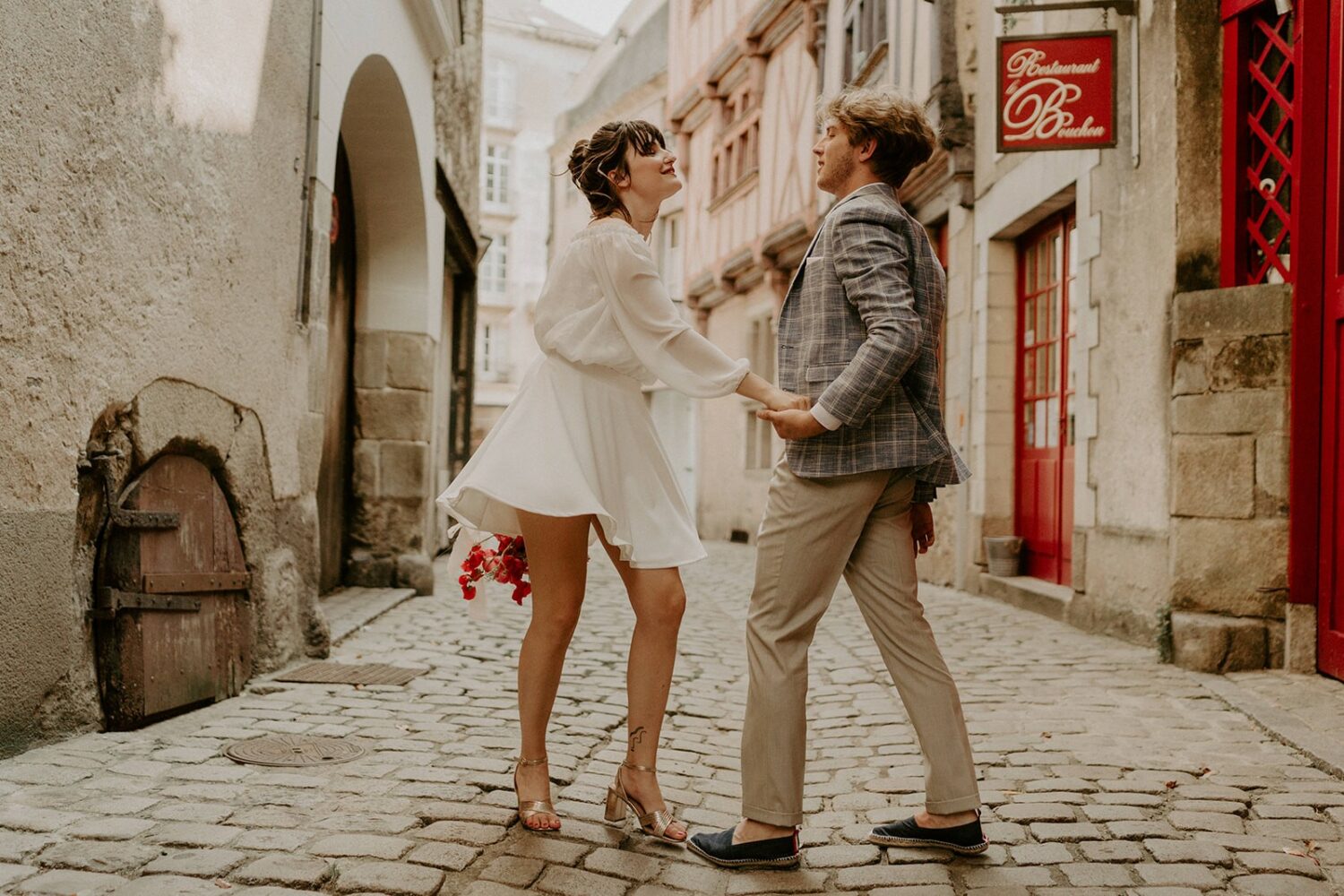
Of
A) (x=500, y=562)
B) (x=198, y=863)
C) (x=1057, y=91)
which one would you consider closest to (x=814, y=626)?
(x=500, y=562)

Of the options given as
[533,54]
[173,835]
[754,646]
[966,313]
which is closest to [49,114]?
[173,835]

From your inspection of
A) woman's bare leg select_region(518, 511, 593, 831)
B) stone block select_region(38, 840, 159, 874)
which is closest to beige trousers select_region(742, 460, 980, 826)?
woman's bare leg select_region(518, 511, 593, 831)

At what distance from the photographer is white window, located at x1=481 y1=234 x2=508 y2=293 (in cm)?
3762

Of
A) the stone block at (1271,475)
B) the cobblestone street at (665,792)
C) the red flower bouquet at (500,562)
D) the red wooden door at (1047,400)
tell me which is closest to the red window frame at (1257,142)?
the stone block at (1271,475)

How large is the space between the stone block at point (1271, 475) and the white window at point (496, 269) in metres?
33.6

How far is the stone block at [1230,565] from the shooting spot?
513cm

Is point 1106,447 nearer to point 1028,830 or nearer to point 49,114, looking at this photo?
point 1028,830

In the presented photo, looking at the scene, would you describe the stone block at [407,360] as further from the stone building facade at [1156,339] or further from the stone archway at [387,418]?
the stone building facade at [1156,339]

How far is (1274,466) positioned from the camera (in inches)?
201

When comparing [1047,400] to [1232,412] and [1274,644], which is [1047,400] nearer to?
[1232,412]

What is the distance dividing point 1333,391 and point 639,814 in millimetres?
3372

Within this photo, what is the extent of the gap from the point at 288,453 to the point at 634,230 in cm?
275

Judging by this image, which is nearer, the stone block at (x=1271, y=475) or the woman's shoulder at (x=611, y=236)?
the woman's shoulder at (x=611, y=236)

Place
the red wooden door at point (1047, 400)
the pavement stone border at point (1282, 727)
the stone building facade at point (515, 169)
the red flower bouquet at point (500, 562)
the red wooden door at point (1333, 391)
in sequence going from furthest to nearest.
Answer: the stone building facade at point (515, 169), the red wooden door at point (1047, 400), the red wooden door at point (1333, 391), the pavement stone border at point (1282, 727), the red flower bouquet at point (500, 562)
